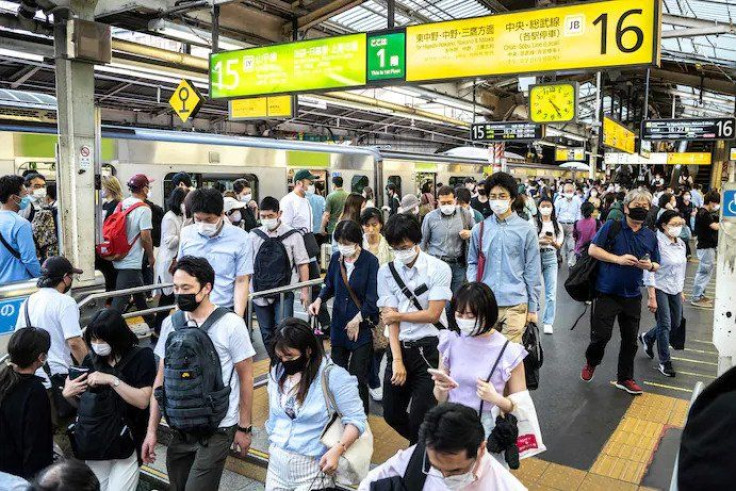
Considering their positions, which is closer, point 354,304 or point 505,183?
point 354,304

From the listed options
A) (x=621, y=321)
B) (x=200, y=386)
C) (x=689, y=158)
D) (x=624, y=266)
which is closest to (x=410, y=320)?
(x=200, y=386)

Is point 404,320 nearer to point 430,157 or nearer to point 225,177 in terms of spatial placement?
point 225,177

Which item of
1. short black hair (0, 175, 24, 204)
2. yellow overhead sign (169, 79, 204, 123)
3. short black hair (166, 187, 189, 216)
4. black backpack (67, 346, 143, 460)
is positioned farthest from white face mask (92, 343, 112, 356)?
yellow overhead sign (169, 79, 204, 123)

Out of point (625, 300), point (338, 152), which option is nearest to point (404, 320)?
point (625, 300)

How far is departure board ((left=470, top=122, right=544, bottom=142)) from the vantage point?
12.5m

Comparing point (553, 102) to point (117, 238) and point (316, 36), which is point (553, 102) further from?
point (117, 238)

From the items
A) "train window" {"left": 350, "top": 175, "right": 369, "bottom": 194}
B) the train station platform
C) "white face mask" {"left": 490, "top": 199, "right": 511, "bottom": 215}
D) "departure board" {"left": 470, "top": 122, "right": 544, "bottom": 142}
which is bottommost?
the train station platform

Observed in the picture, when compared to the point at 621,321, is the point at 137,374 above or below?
above

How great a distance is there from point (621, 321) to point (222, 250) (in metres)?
3.18

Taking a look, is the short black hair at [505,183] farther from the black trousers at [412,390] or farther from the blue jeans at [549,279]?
the blue jeans at [549,279]

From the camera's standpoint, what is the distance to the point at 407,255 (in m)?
3.41

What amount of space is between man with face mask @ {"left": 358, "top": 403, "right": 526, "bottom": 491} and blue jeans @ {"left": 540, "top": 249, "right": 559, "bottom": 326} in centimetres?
497

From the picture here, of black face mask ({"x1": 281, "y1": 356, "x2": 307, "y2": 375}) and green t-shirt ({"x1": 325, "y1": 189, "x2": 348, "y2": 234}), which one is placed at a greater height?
green t-shirt ({"x1": 325, "y1": 189, "x2": 348, "y2": 234})

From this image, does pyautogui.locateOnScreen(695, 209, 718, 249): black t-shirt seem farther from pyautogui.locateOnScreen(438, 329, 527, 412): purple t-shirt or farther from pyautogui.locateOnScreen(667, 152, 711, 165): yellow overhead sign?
pyautogui.locateOnScreen(667, 152, 711, 165): yellow overhead sign
